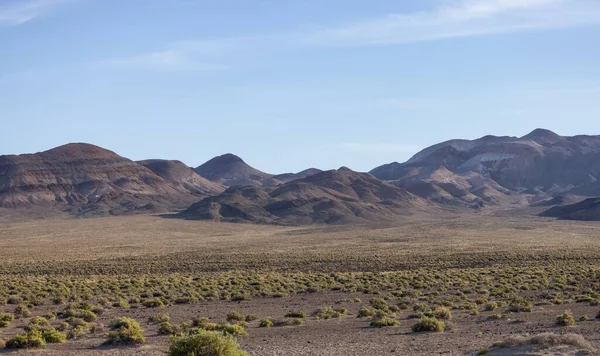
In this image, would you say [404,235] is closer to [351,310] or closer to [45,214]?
[351,310]

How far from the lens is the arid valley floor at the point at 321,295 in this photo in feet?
70.4

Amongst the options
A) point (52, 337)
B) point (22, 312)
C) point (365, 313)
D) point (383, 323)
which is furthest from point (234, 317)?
point (22, 312)

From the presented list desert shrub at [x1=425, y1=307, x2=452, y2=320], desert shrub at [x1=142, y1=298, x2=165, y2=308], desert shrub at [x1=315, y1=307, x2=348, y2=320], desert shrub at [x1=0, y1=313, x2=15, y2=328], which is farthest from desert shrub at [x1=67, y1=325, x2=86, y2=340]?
desert shrub at [x1=425, y1=307, x2=452, y2=320]

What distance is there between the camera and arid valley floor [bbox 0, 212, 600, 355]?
845 inches

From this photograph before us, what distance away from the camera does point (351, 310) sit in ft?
96.7

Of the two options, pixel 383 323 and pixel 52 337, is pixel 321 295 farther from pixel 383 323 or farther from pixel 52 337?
pixel 52 337

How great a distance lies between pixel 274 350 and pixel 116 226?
11560 cm

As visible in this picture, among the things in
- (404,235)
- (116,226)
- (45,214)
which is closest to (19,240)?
Answer: (116,226)

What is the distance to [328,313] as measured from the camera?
90.5 feet

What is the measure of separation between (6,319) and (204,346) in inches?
484

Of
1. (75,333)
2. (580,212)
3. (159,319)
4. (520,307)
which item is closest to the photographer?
(75,333)

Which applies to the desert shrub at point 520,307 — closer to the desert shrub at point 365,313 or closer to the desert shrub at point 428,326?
the desert shrub at point 365,313

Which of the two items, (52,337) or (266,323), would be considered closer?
(52,337)

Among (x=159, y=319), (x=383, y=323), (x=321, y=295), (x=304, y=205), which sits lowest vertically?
(x=321, y=295)
